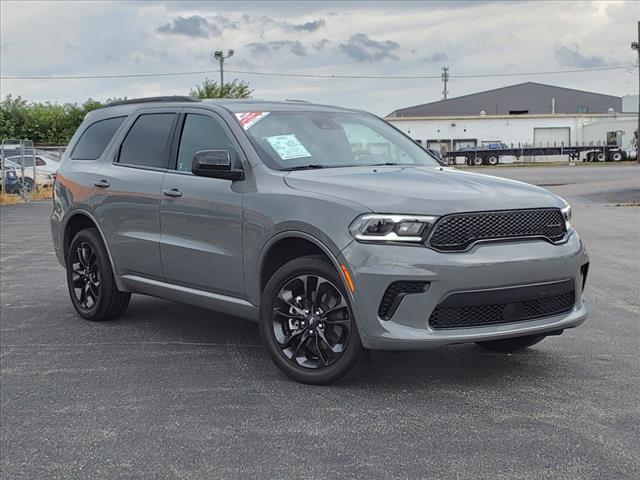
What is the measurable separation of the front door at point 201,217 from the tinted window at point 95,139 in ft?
4.03

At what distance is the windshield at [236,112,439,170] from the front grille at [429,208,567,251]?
4.18ft

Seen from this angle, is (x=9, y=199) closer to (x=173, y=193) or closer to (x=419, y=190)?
(x=173, y=193)

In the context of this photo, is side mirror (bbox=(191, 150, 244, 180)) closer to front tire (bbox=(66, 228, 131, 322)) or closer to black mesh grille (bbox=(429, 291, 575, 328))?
black mesh grille (bbox=(429, 291, 575, 328))

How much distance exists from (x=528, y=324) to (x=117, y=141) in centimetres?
399

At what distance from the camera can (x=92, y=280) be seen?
723 cm

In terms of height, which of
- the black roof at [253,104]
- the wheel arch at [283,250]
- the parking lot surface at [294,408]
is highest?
the black roof at [253,104]

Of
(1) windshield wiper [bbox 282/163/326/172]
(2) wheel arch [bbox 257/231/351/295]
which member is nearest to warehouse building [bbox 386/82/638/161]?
(1) windshield wiper [bbox 282/163/326/172]

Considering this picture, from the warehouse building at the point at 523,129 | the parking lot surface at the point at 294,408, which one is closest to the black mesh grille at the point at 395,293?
the parking lot surface at the point at 294,408

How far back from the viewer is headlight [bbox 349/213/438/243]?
4.62m

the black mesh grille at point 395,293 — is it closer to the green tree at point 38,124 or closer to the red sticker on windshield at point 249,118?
the red sticker on windshield at point 249,118

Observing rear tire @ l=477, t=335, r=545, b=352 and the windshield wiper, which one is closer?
the windshield wiper

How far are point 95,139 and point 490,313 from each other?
4.31 m

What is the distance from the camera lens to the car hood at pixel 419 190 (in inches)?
184

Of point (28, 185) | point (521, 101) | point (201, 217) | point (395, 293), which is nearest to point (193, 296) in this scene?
point (201, 217)
